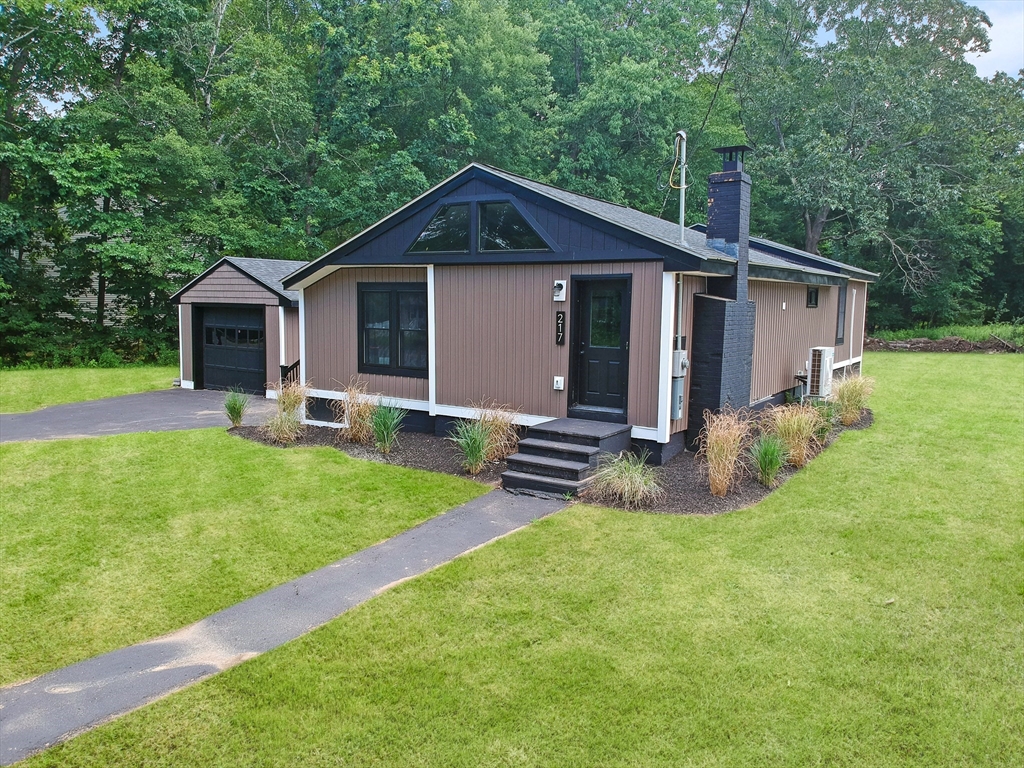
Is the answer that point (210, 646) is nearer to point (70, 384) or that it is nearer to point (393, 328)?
point (393, 328)

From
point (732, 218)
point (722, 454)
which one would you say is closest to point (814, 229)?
point (732, 218)

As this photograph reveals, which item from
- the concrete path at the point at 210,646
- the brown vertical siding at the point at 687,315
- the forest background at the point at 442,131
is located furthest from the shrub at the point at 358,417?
the forest background at the point at 442,131

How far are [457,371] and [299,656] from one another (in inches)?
242

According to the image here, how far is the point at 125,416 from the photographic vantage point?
12328 millimetres

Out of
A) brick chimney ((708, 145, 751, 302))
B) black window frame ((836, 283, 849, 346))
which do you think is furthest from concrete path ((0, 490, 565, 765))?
black window frame ((836, 283, 849, 346))

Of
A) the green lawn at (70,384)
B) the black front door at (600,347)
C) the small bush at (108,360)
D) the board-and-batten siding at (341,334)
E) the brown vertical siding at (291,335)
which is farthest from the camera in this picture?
the small bush at (108,360)

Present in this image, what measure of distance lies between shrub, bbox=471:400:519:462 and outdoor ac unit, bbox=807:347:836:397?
6065 mm

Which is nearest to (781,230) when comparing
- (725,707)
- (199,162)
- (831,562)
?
(199,162)

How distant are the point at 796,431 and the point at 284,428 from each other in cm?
689

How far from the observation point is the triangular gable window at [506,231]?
939 centimetres

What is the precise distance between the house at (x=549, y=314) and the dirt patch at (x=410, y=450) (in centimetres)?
39

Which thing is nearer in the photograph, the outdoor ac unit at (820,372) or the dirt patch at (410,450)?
the dirt patch at (410,450)

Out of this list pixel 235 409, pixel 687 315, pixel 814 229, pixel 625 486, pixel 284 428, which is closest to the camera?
pixel 625 486

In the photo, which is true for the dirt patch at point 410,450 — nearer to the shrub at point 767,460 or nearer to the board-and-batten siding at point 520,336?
the board-and-batten siding at point 520,336
